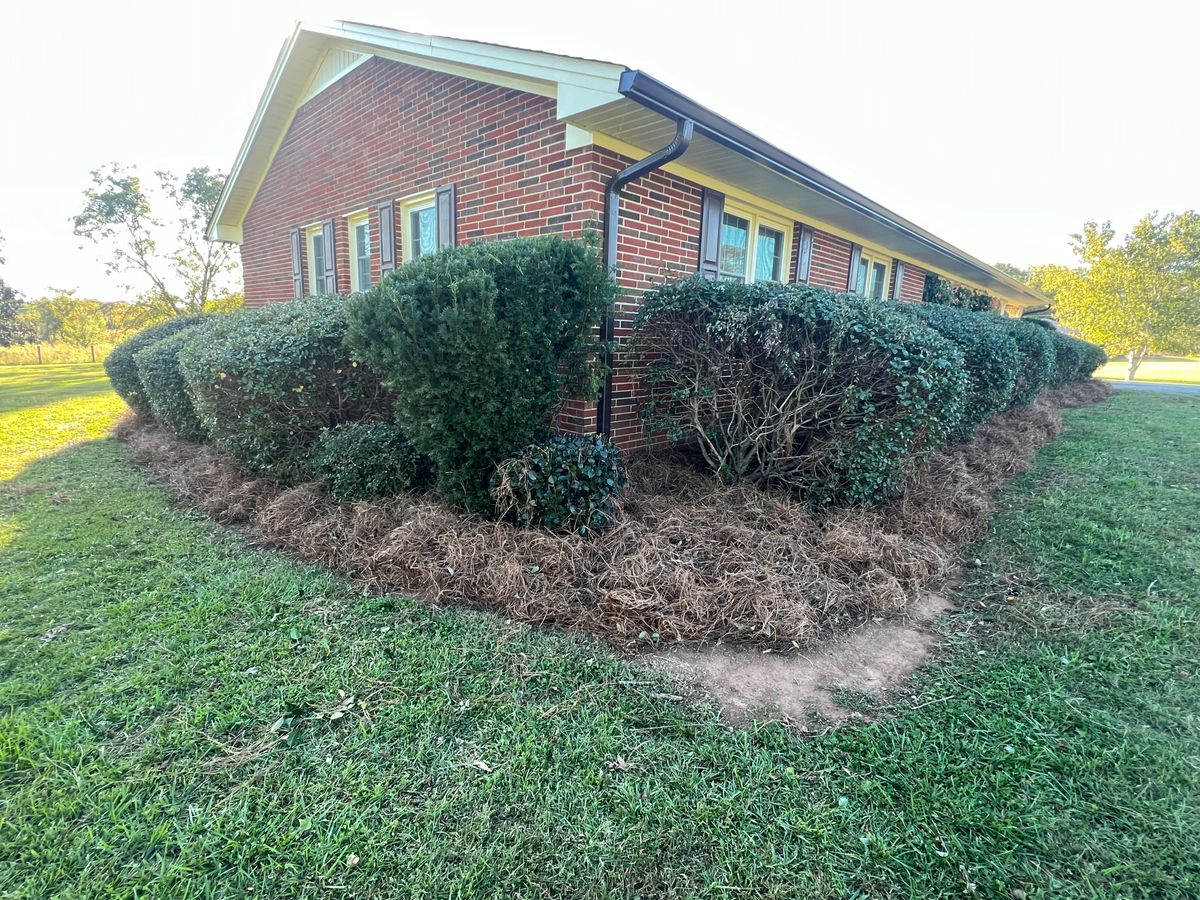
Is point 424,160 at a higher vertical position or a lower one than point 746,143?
higher

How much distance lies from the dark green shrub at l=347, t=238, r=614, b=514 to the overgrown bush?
0.95 metres

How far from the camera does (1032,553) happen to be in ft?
14.0

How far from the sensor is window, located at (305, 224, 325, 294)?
909 centimetres

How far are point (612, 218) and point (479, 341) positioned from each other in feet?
6.53

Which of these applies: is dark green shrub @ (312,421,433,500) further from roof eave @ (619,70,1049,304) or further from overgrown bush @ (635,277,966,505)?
roof eave @ (619,70,1049,304)

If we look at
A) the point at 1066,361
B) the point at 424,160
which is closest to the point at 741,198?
the point at 424,160

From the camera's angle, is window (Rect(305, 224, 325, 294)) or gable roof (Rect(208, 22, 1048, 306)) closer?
gable roof (Rect(208, 22, 1048, 306))

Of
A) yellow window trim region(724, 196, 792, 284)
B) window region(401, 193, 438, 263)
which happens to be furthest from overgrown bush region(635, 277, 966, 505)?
window region(401, 193, 438, 263)

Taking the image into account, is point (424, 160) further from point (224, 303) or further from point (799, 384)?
point (224, 303)

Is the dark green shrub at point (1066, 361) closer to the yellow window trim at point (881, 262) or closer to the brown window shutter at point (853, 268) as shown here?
the yellow window trim at point (881, 262)

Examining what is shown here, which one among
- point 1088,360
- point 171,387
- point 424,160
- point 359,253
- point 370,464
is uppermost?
point 424,160

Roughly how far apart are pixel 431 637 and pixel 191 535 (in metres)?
2.87

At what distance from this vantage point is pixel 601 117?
4.41 meters

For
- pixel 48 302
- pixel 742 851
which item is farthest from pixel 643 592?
pixel 48 302
